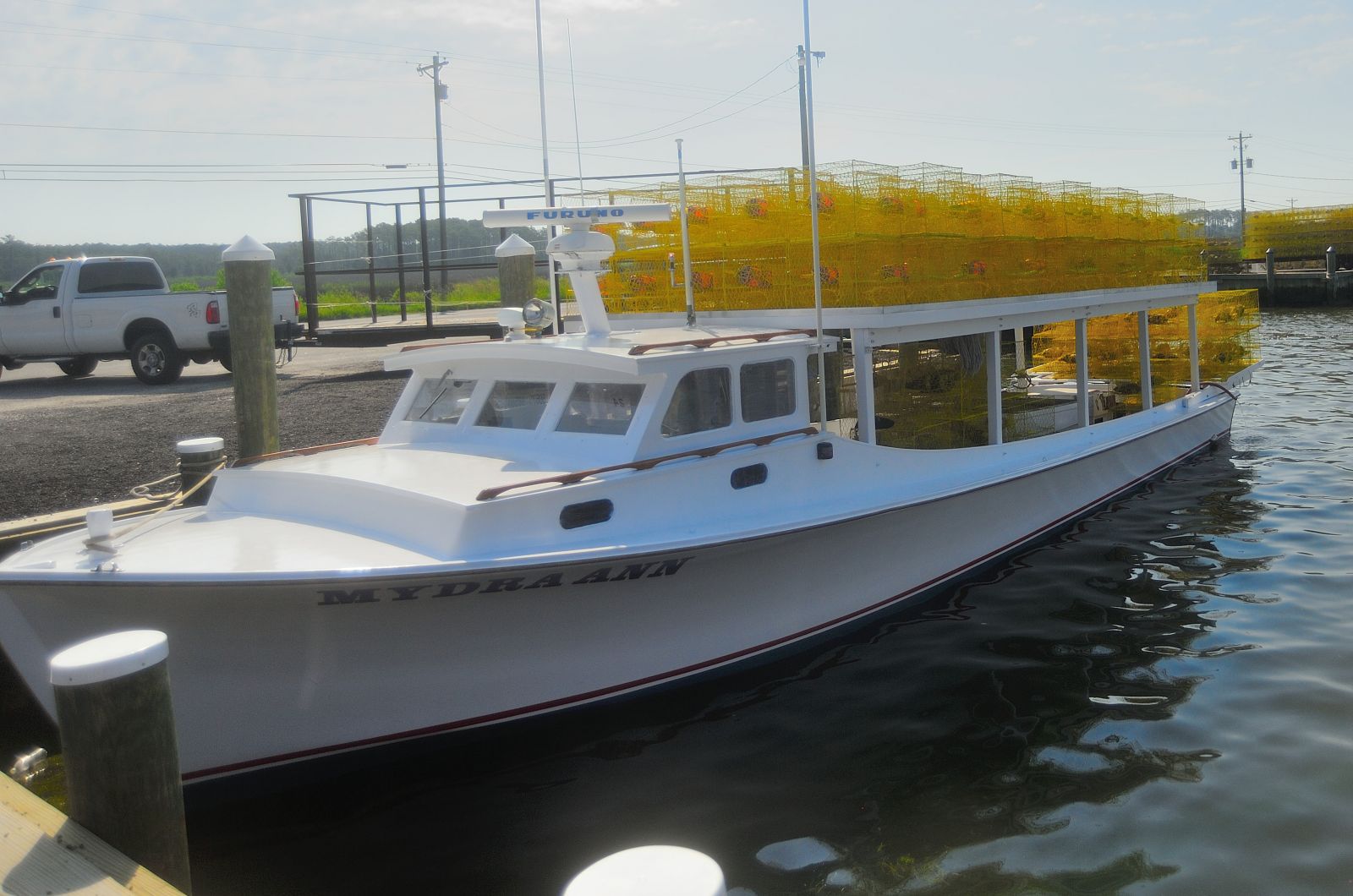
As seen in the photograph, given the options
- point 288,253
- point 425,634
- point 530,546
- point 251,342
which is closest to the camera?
point 425,634

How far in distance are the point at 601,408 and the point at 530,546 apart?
1.49 meters

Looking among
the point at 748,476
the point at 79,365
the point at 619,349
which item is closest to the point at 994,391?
the point at 748,476

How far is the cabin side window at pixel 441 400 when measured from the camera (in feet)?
27.2

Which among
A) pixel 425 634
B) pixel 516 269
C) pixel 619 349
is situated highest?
pixel 516 269

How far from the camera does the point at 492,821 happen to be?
593cm

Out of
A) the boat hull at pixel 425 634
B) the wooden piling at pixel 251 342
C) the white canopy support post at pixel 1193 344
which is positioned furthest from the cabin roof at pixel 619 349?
the white canopy support post at pixel 1193 344

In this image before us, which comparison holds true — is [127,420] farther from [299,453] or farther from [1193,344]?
[1193,344]

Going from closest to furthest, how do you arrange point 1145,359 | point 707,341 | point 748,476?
point 748,476, point 707,341, point 1145,359

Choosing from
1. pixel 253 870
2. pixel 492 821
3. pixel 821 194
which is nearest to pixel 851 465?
pixel 821 194

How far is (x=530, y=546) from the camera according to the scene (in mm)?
6363

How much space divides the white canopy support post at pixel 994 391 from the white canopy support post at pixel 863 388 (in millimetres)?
1733

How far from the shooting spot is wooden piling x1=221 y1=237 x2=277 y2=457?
932 centimetres

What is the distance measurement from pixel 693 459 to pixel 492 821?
2.55 m

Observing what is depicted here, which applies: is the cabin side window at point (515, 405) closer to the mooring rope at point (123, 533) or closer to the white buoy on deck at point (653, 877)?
the mooring rope at point (123, 533)
